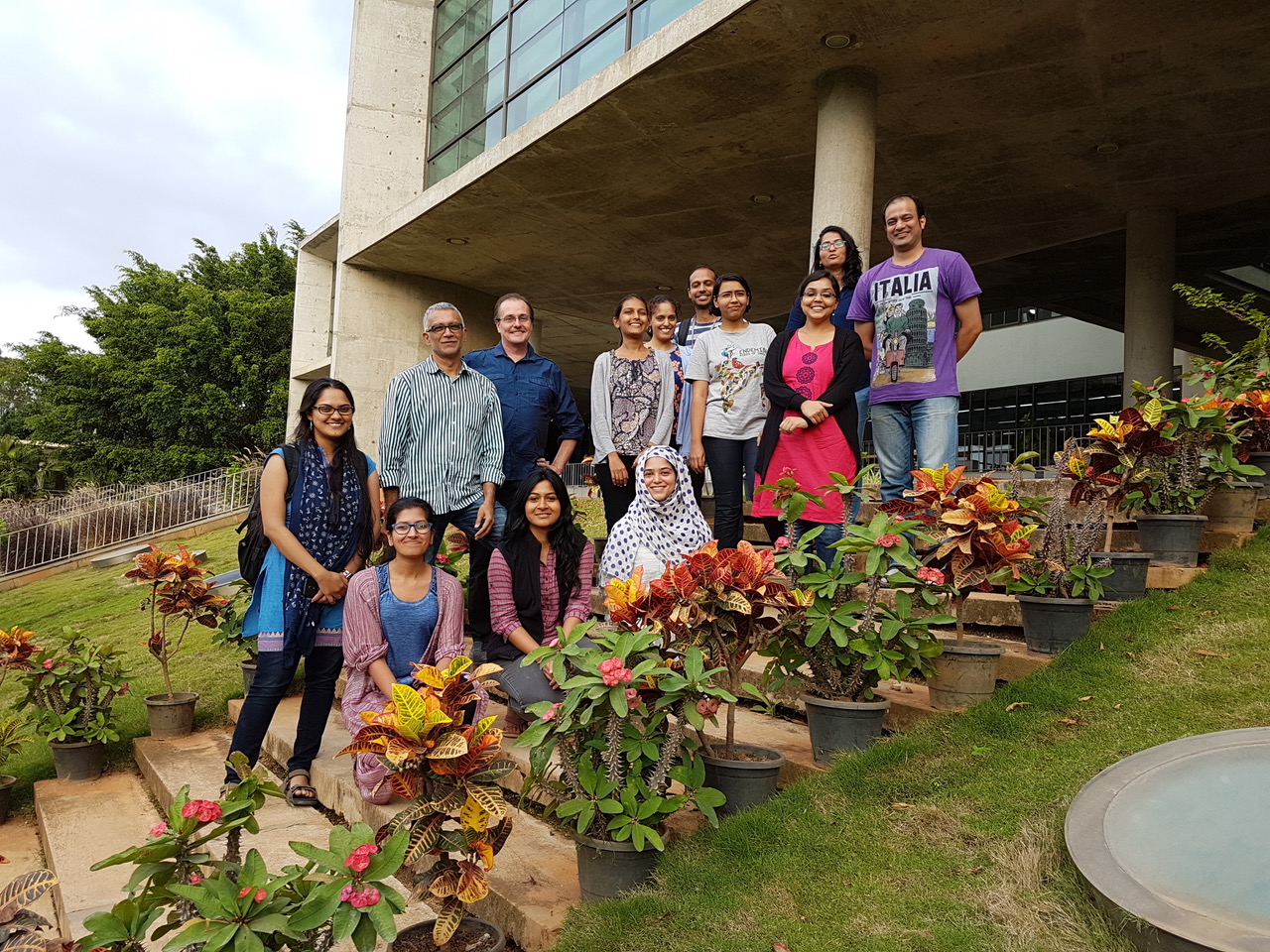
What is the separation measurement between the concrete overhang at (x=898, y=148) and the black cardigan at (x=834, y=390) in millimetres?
3754

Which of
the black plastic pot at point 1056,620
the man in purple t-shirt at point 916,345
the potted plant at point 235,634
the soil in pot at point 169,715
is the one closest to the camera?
the black plastic pot at point 1056,620

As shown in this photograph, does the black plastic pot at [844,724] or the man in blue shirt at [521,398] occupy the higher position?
the man in blue shirt at [521,398]

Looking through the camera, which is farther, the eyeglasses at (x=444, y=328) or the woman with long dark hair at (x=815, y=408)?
the eyeglasses at (x=444, y=328)

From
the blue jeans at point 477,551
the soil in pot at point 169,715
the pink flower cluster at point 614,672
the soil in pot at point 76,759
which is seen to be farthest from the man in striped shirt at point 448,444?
the soil in pot at point 76,759

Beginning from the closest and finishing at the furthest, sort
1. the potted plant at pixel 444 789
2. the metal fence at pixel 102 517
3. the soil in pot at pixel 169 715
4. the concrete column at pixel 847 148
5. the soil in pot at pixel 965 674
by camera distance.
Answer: the potted plant at pixel 444 789 → the soil in pot at pixel 965 674 → the soil in pot at pixel 169 715 → the concrete column at pixel 847 148 → the metal fence at pixel 102 517

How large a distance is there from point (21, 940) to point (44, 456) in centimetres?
2692

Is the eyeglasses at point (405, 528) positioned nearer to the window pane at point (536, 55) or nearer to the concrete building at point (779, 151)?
the concrete building at point (779, 151)

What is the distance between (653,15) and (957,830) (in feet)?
25.9

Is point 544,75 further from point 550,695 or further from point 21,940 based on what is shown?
point 21,940

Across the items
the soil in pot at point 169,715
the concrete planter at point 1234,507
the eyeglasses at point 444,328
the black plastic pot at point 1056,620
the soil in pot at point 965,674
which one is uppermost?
the eyeglasses at point 444,328

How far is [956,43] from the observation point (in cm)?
683

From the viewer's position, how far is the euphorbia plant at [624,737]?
2453mm

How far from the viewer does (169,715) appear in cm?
507

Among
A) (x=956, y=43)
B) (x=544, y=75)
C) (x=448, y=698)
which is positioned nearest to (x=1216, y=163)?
(x=956, y=43)
